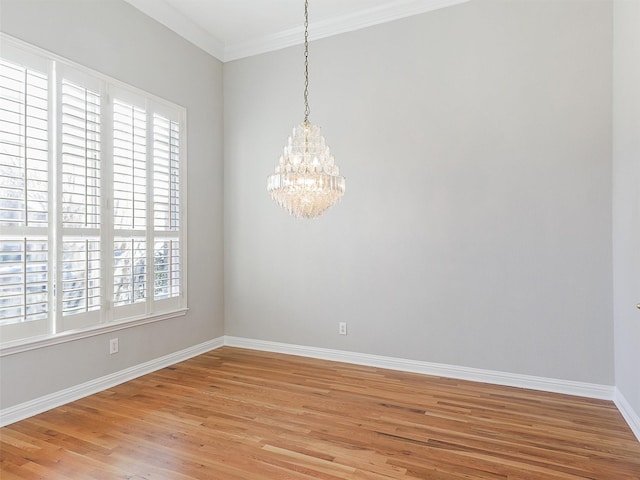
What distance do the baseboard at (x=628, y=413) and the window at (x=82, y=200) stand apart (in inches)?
154

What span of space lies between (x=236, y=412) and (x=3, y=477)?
1.34 metres

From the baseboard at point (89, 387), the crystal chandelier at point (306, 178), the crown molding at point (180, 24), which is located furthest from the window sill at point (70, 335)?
the crown molding at point (180, 24)

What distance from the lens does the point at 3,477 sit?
6.78 feet

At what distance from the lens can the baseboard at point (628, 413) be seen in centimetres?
250

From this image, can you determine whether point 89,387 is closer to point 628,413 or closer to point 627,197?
point 628,413

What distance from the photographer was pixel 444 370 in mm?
3629

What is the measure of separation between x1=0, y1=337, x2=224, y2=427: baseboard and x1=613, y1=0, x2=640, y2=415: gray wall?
3.91m

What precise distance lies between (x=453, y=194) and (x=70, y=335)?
3447 millimetres

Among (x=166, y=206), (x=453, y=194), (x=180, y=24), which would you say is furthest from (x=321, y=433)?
(x=180, y=24)

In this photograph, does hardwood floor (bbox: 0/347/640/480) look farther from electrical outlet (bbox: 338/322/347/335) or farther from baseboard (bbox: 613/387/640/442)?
electrical outlet (bbox: 338/322/347/335)

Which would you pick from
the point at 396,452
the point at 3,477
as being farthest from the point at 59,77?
the point at 396,452

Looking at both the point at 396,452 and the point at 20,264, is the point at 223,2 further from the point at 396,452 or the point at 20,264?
the point at 396,452

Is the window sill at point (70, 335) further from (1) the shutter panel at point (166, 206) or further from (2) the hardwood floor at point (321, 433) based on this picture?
(2) the hardwood floor at point (321, 433)

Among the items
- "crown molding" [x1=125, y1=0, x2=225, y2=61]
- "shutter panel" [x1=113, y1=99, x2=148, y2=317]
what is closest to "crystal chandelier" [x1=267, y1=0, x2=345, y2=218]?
"shutter panel" [x1=113, y1=99, x2=148, y2=317]
